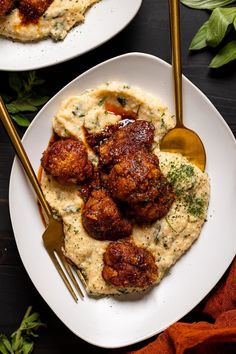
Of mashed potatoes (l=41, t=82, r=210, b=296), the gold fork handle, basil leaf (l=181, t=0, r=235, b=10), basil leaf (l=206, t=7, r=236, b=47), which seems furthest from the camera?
basil leaf (l=181, t=0, r=235, b=10)

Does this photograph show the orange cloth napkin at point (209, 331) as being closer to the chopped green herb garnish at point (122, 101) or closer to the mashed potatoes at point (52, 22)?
the chopped green herb garnish at point (122, 101)

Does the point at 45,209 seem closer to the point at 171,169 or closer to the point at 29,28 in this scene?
the point at 171,169

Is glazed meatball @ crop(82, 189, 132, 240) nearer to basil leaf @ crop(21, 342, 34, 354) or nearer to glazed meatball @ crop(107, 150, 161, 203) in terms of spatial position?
glazed meatball @ crop(107, 150, 161, 203)

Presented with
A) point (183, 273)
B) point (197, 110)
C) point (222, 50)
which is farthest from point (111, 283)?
point (222, 50)

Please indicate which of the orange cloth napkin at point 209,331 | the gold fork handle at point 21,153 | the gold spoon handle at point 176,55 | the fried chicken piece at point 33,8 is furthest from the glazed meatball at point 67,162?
the orange cloth napkin at point 209,331

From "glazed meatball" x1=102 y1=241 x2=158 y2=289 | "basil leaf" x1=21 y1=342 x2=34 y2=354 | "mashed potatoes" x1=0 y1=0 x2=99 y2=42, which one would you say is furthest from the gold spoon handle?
"basil leaf" x1=21 y1=342 x2=34 y2=354

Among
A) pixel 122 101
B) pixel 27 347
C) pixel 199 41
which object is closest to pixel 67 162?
pixel 122 101
